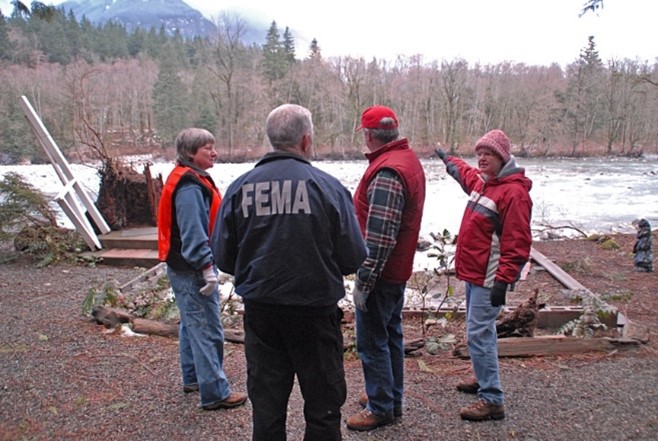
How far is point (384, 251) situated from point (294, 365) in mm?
835

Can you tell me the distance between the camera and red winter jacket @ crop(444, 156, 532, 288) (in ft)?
9.17

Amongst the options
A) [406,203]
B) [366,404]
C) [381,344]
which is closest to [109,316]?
[366,404]

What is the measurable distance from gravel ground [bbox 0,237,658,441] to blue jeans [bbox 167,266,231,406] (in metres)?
0.18

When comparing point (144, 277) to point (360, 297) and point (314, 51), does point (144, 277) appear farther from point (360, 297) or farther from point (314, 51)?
point (314, 51)

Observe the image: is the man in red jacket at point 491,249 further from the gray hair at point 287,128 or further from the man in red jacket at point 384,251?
the gray hair at point 287,128

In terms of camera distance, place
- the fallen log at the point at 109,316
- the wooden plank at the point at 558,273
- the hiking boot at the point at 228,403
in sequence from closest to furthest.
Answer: the hiking boot at the point at 228,403 < the fallen log at the point at 109,316 < the wooden plank at the point at 558,273

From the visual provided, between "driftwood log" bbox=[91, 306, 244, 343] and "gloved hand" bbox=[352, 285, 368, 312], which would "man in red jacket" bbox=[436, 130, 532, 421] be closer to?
"gloved hand" bbox=[352, 285, 368, 312]

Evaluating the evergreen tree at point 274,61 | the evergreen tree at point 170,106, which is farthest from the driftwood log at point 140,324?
the evergreen tree at point 274,61

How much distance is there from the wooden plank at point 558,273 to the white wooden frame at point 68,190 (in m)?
7.30

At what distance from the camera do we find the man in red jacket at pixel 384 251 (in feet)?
8.82

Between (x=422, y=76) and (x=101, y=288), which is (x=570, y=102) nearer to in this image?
(x=422, y=76)

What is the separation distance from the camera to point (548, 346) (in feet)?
13.6

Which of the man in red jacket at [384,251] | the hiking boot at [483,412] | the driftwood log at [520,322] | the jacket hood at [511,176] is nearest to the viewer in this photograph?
the man in red jacket at [384,251]

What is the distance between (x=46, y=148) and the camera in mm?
8312
